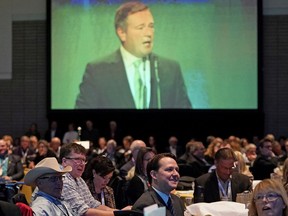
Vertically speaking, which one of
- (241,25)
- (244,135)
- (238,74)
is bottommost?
(244,135)

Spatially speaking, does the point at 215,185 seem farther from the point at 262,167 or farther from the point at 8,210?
the point at 262,167

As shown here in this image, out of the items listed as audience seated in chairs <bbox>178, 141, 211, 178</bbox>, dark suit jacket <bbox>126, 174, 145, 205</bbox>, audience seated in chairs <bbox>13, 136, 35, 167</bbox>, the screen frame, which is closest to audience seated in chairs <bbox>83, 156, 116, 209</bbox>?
dark suit jacket <bbox>126, 174, 145, 205</bbox>

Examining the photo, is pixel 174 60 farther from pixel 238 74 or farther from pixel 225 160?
pixel 225 160

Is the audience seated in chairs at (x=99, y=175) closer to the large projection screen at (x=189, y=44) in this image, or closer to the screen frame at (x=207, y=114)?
the screen frame at (x=207, y=114)

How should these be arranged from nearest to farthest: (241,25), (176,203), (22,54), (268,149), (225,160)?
(176,203), (225,160), (268,149), (241,25), (22,54)

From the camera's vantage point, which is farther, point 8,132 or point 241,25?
point 8,132

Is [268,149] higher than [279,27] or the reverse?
the reverse

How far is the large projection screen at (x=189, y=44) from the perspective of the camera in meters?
20.3

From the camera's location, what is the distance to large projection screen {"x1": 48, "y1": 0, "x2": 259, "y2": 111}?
66.5 ft

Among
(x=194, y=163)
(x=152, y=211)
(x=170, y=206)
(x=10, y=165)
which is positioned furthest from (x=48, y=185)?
(x=10, y=165)

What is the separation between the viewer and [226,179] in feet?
25.7

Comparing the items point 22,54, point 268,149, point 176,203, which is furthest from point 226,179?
point 22,54

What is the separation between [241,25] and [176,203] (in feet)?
49.6

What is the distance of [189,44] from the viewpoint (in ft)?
67.6
